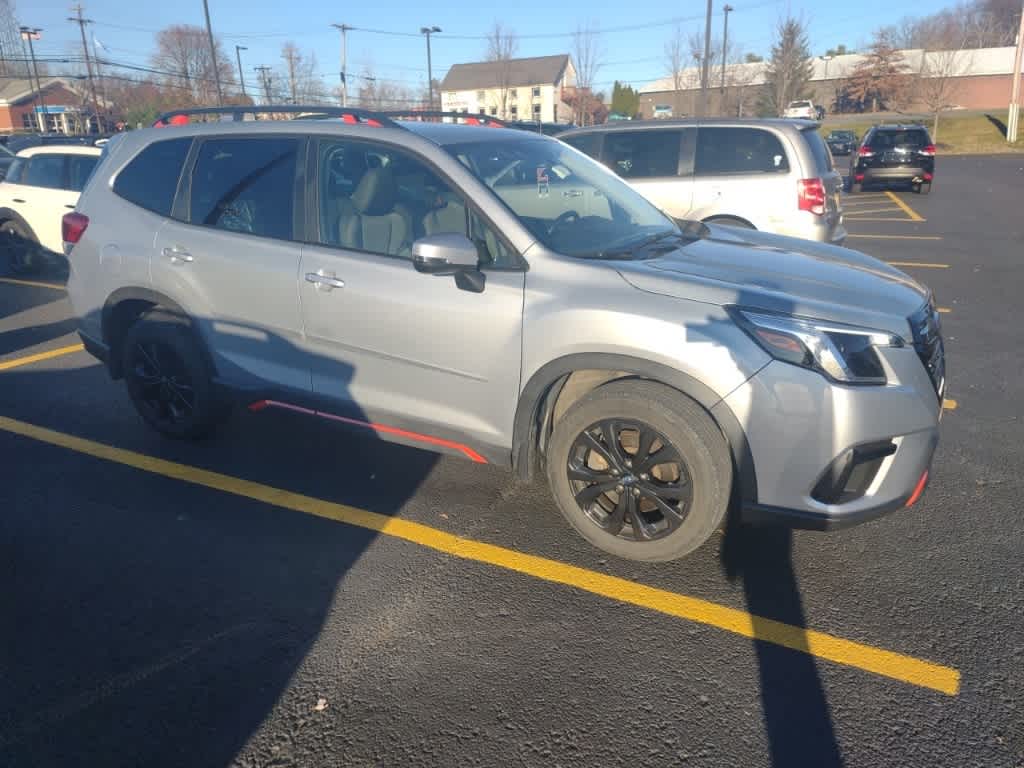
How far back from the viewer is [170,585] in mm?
3207

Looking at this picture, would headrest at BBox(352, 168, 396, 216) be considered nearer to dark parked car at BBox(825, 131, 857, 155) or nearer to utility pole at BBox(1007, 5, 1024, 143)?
dark parked car at BBox(825, 131, 857, 155)

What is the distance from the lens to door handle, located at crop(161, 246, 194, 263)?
13.7ft

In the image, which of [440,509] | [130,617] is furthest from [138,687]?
[440,509]

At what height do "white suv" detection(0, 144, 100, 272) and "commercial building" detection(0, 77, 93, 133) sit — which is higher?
"commercial building" detection(0, 77, 93, 133)

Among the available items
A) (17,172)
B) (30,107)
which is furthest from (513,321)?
(30,107)

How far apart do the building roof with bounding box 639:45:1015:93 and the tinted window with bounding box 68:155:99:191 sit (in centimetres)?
5476

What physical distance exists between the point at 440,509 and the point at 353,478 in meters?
0.63

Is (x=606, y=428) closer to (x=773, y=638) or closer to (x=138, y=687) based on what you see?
(x=773, y=638)

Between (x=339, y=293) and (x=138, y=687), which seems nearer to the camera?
(x=138, y=687)

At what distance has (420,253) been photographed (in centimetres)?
315

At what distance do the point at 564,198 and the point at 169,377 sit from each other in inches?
98.5

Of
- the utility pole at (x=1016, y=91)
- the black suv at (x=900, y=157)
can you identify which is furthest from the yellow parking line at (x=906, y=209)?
the utility pole at (x=1016, y=91)

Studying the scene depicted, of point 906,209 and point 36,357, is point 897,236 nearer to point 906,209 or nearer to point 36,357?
point 906,209

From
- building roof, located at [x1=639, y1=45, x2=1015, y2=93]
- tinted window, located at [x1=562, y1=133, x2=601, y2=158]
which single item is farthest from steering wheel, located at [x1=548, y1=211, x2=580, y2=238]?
building roof, located at [x1=639, y1=45, x2=1015, y2=93]
